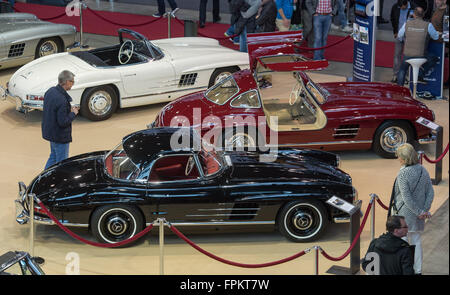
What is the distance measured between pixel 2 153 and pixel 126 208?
4.03 meters

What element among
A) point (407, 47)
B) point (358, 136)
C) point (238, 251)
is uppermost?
point (407, 47)

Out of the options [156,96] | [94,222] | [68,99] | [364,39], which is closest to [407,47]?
[364,39]

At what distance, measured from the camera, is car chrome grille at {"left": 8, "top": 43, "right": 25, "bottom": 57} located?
55.2 ft

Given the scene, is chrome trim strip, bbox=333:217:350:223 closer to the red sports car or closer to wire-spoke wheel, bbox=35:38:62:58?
the red sports car

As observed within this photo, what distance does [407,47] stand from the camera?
1548 cm

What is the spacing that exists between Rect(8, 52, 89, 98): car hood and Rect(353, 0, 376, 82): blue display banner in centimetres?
521

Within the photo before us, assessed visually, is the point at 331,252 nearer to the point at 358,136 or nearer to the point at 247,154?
the point at 247,154

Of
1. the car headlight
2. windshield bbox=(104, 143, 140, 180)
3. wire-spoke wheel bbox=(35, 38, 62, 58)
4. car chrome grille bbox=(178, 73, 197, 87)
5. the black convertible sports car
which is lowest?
the black convertible sports car

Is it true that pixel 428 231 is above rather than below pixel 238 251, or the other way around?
above

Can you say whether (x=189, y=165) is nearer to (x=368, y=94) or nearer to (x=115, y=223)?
(x=115, y=223)

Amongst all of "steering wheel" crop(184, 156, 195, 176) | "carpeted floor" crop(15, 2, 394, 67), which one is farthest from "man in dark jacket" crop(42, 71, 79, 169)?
"carpeted floor" crop(15, 2, 394, 67)

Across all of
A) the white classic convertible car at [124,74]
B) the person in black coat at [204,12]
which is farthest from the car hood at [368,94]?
the person in black coat at [204,12]

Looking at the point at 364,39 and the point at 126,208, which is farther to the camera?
the point at 364,39
